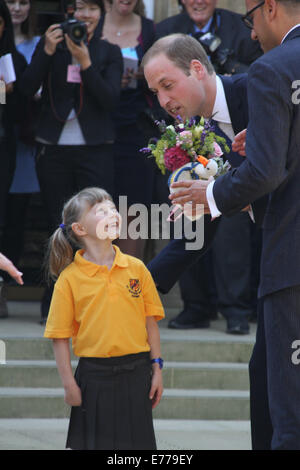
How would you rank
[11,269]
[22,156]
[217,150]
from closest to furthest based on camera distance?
1. [11,269]
2. [217,150]
3. [22,156]

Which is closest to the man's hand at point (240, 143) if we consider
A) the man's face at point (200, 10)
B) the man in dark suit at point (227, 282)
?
the man in dark suit at point (227, 282)

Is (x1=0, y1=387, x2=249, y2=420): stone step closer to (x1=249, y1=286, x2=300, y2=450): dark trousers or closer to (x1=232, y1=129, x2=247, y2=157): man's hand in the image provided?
(x1=232, y1=129, x2=247, y2=157): man's hand

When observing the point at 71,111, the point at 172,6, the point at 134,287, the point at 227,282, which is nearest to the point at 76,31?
the point at 71,111

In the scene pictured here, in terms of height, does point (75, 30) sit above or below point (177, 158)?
below

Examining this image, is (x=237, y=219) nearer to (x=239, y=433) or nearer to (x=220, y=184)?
(x=239, y=433)

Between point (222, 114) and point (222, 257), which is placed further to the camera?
point (222, 257)

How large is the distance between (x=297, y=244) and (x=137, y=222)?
12.1 feet

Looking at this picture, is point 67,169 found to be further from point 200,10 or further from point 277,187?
point 277,187

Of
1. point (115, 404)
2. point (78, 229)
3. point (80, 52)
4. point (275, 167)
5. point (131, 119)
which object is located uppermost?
point (275, 167)

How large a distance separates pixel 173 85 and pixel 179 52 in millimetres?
168

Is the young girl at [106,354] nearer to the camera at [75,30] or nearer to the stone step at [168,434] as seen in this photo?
the stone step at [168,434]

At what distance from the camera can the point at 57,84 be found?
244 inches

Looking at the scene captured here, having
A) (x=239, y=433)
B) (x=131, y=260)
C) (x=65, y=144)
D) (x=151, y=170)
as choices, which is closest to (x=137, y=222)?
(x=151, y=170)

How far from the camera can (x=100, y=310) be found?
389 cm
